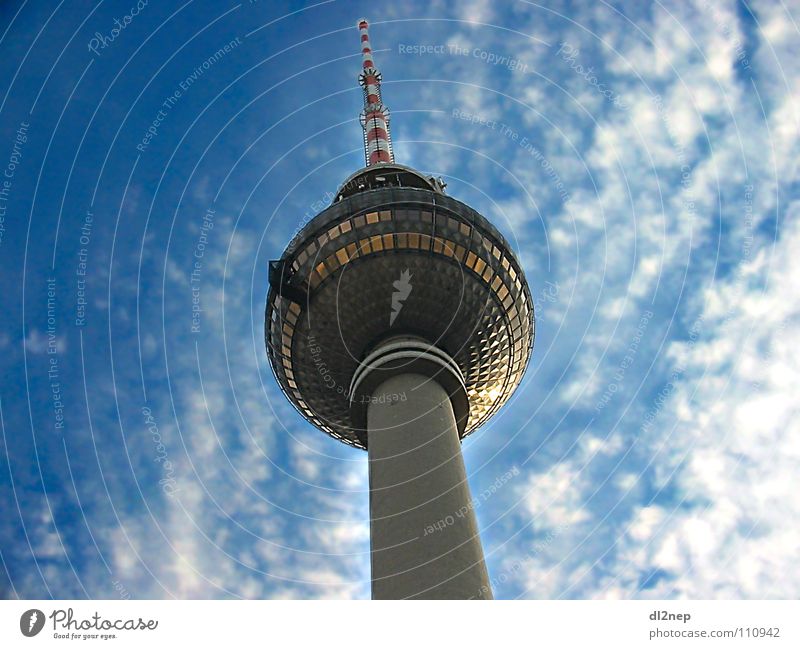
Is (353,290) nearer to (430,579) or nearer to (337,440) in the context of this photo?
(337,440)

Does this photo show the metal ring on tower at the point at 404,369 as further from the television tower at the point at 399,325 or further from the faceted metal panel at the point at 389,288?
the faceted metal panel at the point at 389,288

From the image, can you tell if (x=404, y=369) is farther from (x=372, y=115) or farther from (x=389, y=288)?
(x=372, y=115)

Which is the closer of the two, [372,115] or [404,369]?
[404,369]

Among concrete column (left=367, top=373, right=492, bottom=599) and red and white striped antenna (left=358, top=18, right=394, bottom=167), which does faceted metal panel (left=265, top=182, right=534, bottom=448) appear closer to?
concrete column (left=367, top=373, right=492, bottom=599)

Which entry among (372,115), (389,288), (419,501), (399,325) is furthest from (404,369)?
(372,115)
